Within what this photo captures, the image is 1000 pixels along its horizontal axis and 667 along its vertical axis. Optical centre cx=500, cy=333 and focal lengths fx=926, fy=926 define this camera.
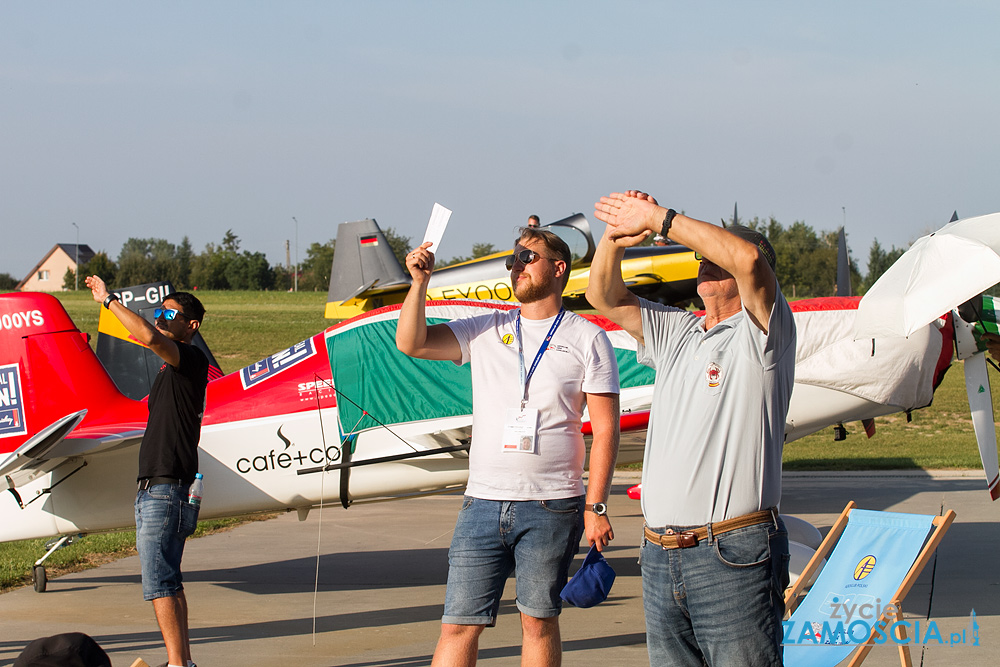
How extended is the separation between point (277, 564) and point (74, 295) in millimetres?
60285

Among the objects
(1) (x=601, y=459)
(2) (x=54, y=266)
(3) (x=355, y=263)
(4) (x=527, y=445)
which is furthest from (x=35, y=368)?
(2) (x=54, y=266)

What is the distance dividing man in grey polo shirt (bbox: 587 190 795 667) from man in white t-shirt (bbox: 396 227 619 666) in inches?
30.7

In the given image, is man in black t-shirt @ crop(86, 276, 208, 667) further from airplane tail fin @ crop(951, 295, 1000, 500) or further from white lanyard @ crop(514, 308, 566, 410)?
airplane tail fin @ crop(951, 295, 1000, 500)

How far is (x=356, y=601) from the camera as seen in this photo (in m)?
6.58

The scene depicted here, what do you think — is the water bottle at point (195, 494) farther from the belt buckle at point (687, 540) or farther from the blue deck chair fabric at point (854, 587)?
the blue deck chair fabric at point (854, 587)

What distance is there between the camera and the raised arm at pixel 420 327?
361 cm

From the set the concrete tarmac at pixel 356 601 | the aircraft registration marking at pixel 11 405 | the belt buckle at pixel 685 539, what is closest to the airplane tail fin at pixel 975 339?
the concrete tarmac at pixel 356 601

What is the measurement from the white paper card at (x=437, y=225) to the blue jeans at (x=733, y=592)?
1649 mm

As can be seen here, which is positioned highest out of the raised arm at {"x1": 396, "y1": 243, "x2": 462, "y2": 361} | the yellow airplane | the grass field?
the yellow airplane

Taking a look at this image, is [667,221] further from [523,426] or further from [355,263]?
[355,263]

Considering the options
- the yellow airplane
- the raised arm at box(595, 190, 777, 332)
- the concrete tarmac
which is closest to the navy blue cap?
the raised arm at box(595, 190, 777, 332)

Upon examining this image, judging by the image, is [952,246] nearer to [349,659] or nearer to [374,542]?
[349,659]

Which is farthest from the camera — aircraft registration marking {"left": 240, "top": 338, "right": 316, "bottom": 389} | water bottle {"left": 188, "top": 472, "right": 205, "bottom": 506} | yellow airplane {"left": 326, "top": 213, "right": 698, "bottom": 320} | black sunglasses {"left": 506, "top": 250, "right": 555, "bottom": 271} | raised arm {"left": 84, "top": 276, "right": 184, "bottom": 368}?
yellow airplane {"left": 326, "top": 213, "right": 698, "bottom": 320}

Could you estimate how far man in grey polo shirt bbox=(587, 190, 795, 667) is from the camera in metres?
2.52
